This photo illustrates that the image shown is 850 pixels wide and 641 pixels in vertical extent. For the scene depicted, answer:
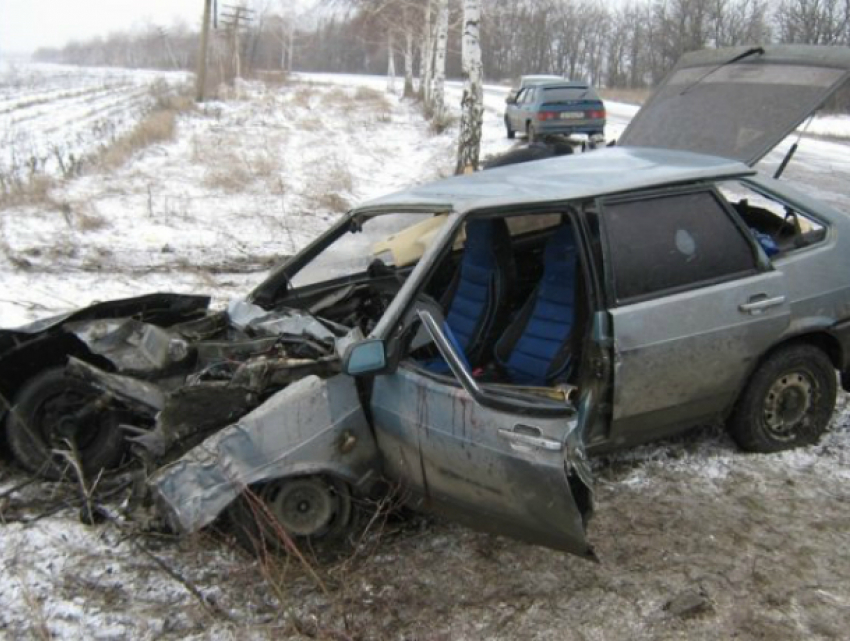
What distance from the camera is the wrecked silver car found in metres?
2.98

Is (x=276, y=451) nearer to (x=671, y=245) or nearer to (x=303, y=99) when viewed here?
(x=671, y=245)

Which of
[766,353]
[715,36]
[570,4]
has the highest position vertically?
[570,4]

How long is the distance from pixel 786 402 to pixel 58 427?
12.8ft

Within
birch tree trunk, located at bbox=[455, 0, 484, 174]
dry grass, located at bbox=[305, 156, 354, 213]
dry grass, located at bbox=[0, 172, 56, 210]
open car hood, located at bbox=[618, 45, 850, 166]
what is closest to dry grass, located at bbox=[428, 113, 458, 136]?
dry grass, located at bbox=[305, 156, 354, 213]

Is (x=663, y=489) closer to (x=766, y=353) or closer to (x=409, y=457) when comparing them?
(x=766, y=353)

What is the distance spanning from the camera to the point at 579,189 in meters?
3.49

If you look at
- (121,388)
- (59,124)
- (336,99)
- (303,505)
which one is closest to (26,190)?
(121,388)

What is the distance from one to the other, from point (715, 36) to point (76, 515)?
174 feet

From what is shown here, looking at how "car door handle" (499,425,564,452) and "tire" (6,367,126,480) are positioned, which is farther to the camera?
"tire" (6,367,126,480)

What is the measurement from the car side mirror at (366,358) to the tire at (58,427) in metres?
1.70

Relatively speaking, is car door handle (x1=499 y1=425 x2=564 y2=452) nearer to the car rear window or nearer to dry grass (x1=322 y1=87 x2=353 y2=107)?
the car rear window

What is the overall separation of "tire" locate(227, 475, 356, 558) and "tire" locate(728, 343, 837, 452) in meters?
2.15

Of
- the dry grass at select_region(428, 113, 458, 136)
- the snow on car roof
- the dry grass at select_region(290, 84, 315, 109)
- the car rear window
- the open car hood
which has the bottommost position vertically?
the snow on car roof

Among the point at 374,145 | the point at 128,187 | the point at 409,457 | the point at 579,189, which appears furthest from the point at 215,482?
the point at 374,145
